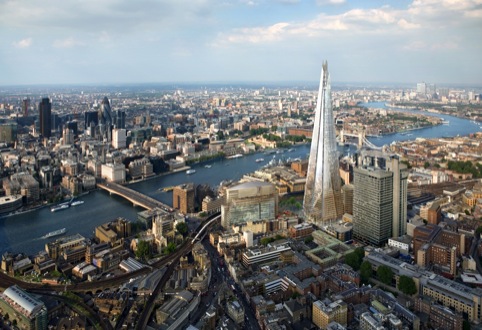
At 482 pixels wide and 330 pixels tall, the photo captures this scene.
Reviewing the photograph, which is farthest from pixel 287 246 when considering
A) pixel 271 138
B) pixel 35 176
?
pixel 271 138

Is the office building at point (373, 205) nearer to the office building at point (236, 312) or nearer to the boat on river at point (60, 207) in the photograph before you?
the office building at point (236, 312)

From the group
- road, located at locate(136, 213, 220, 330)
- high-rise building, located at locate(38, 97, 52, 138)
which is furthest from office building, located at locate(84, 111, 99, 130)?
road, located at locate(136, 213, 220, 330)

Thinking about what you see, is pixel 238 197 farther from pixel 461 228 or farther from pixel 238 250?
pixel 461 228

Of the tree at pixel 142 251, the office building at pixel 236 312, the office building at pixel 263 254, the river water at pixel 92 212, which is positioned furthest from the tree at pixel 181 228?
the office building at pixel 236 312

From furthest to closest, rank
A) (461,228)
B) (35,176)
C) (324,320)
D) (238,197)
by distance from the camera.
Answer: (35,176) → (238,197) → (461,228) → (324,320)

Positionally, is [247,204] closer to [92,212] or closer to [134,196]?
[134,196]
